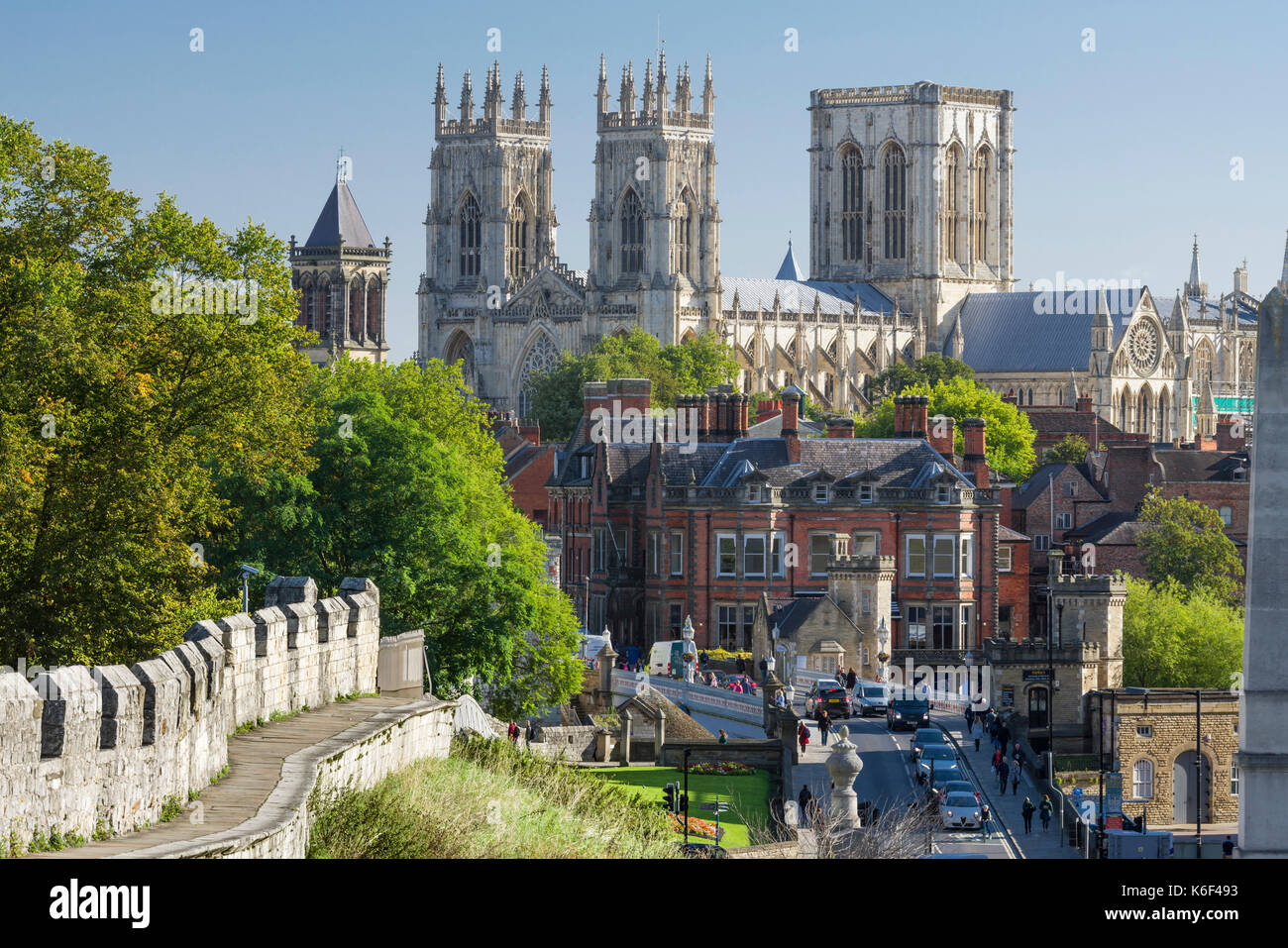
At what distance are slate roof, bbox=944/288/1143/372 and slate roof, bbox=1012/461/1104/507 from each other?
7338cm

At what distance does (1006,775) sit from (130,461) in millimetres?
18569

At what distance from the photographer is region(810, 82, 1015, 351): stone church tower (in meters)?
176

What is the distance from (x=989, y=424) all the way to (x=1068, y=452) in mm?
3825

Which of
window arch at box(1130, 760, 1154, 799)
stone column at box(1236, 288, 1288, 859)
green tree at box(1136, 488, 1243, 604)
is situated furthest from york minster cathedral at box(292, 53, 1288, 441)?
stone column at box(1236, 288, 1288, 859)

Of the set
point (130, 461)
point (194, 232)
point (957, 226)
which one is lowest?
point (130, 461)

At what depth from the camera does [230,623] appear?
75.3ft

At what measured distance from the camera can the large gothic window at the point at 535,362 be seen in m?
158

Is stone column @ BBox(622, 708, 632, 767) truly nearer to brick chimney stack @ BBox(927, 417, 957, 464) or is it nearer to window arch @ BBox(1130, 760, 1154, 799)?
window arch @ BBox(1130, 760, 1154, 799)

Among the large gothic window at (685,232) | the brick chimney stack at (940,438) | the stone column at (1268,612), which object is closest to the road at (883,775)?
the stone column at (1268,612)

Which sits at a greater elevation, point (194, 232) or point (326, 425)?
point (194, 232)

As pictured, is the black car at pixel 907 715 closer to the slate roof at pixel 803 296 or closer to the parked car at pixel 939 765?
the parked car at pixel 939 765

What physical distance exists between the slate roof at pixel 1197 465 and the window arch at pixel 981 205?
85.6 m
